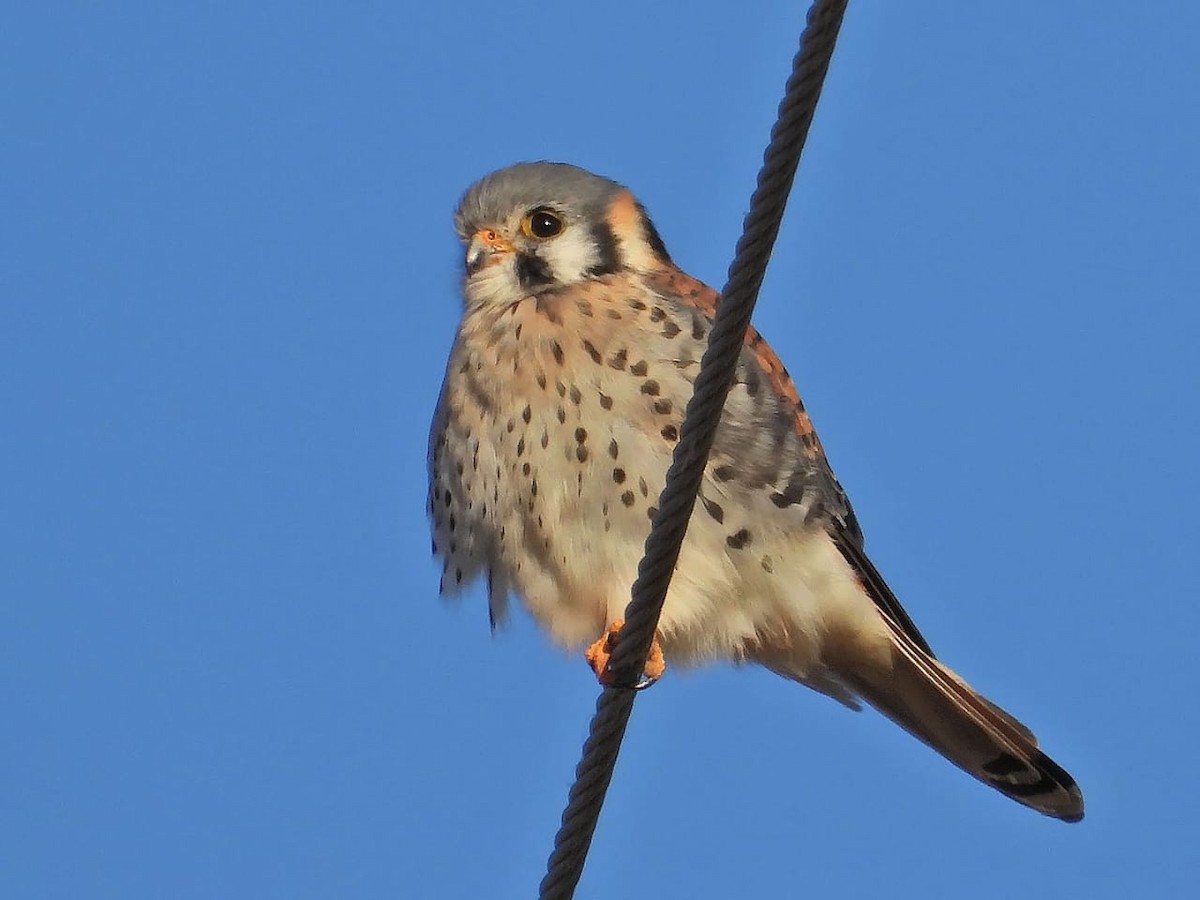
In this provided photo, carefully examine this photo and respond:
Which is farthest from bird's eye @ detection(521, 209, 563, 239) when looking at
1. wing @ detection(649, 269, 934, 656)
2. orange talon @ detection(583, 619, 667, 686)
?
orange talon @ detection(583, 619, 667, 686)

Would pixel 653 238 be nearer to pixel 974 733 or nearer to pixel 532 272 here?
pixel 532 272

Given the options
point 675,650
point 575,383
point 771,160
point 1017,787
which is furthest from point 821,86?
point 1017,787

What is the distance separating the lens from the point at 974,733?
369cm

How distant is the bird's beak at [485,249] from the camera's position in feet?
12.5

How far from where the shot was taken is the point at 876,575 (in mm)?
3697

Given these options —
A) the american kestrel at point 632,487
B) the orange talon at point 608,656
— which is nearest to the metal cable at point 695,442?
the orange talon at point 608,656

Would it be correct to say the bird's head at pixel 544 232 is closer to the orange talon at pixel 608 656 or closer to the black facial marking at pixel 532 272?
the black facial marking at pixel 532 272

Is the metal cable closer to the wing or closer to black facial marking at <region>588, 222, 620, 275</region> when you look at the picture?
the wing

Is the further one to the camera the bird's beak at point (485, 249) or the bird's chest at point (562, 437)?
the bird's beak at point (485, 249)

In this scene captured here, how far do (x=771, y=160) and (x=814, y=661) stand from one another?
6.31 feet

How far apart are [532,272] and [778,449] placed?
0.65 m

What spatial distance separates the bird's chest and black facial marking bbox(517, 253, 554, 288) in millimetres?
112

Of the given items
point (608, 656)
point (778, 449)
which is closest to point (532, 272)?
point (778, 449)

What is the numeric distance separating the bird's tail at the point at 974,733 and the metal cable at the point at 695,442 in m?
1.25
